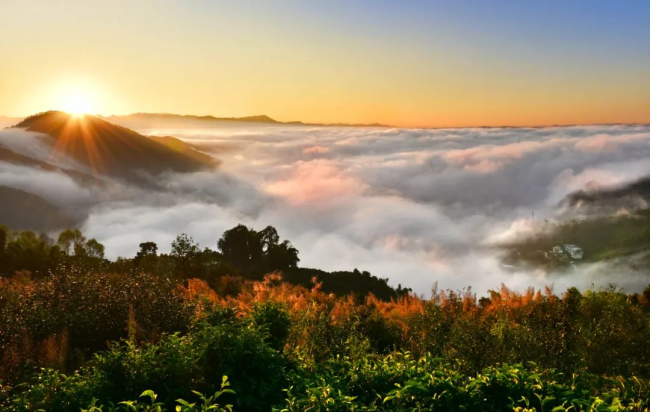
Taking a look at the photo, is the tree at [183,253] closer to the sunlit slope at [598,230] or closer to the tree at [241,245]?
the tree at [241,245]

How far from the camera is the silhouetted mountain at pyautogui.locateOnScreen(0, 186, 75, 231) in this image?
563 ft

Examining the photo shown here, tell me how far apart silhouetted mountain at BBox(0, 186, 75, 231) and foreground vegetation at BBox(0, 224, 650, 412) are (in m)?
185

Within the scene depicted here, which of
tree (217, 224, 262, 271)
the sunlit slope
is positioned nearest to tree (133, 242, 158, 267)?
tree (217, 224, 262, 271)

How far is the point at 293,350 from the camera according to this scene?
8.00 meters

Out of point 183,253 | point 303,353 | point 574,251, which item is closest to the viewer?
point 303,353

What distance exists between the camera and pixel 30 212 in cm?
17512

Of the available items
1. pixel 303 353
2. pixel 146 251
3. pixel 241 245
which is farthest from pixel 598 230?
pixel 303 353

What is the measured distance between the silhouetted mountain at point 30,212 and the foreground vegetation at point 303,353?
185m

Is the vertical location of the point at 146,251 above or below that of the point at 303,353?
above

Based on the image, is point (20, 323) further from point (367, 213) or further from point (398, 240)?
point (367, 213)

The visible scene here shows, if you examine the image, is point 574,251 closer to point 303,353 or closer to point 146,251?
point 146,251

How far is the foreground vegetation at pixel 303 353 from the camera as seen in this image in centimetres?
543

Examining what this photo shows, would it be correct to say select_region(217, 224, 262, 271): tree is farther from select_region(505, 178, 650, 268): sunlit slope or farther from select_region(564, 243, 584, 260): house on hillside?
select_region(564, 243, 584, 260): house on hillside

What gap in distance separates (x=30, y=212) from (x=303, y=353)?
19663 centimetres
